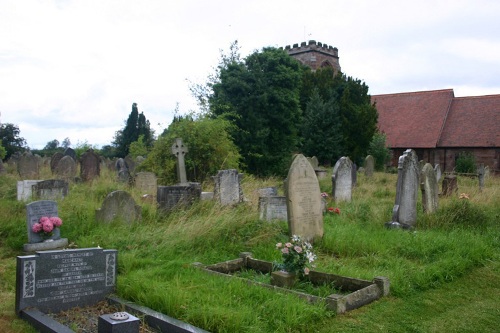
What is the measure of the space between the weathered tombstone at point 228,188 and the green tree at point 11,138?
118ft

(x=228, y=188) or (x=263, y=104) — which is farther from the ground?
(x=263, y=104)

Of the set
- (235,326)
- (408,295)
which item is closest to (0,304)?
(235,326)

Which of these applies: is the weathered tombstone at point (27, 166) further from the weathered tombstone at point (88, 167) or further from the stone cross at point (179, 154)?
the stone cross at point (179, 154)

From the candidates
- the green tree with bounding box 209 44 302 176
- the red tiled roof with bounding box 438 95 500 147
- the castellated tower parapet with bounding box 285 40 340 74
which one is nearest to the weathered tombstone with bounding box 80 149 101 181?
the green tree with bounding box 209 44 302 176

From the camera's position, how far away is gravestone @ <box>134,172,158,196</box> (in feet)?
46.5

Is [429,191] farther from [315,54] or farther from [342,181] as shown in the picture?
[315,54]

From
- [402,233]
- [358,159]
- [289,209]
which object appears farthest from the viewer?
[358,159]

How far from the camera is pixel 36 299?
16.8 ft

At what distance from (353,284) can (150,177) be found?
9.64m

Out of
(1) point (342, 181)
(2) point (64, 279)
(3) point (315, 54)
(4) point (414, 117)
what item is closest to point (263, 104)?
(1) point (342, 181)

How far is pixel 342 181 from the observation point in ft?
46.4

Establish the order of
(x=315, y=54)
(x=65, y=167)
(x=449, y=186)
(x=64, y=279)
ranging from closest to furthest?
1. (x=64, y=279)
2. (x=449, y=186)
3. (x=65, y=167)
4. (x=315, y=54)

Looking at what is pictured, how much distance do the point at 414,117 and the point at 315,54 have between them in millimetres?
10732

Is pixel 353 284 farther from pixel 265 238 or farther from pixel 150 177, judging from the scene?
pixel 150 177
